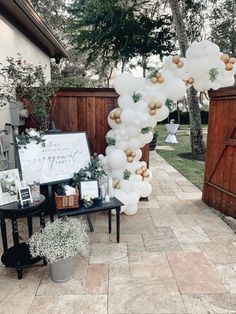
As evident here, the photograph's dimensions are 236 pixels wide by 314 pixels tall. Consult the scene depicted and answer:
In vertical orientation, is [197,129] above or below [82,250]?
above

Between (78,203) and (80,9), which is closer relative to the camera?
(78,203)

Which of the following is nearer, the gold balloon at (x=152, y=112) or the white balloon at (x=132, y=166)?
the gold balloon at (x=152, y=112)

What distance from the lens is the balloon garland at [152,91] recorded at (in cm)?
308

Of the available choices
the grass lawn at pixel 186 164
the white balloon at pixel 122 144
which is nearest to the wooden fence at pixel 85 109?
the white balloon at pixel 122 144

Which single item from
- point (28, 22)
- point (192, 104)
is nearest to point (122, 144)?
point (28, 22)

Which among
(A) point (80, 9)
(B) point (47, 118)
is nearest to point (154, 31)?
(A) point (80, 9)

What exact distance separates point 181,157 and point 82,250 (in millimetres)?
6252

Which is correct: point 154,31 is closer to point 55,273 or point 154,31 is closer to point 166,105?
point 166,105

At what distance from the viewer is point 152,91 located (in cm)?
315

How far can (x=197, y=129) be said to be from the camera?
7508mm

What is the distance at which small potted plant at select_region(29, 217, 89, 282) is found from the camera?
2078mm

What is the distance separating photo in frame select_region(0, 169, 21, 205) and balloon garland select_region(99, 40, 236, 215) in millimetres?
1277

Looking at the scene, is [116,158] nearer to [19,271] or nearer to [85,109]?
[85,109]

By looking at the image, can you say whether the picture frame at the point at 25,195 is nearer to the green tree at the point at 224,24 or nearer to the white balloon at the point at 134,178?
the white balloon at the point at 134,178
